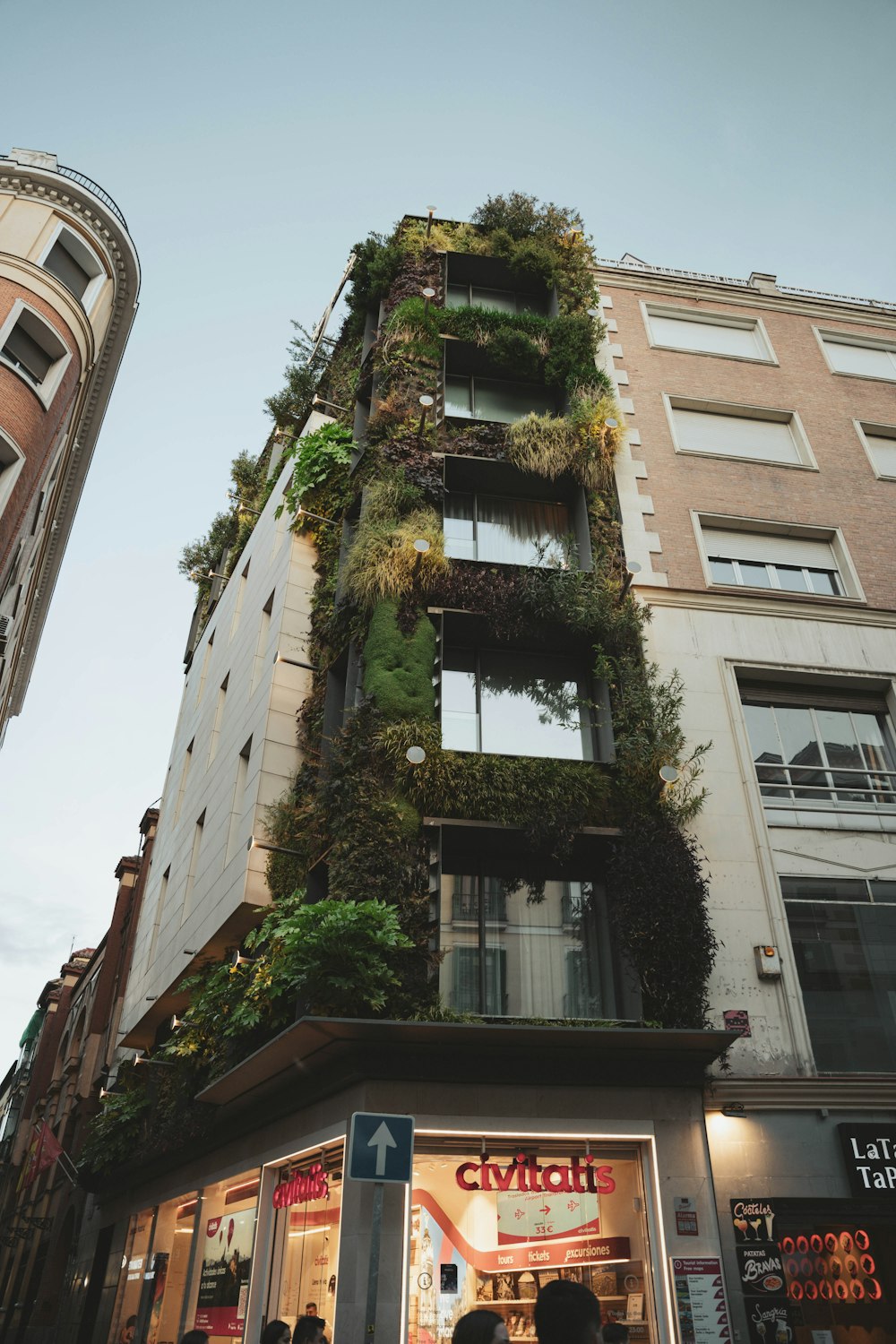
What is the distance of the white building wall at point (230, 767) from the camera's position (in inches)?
610

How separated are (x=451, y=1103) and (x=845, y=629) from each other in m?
10.4

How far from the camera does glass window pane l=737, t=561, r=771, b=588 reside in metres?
16.5

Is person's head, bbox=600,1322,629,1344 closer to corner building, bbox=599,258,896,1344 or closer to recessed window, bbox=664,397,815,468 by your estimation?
A: corner building, bbox=599,258,896,1344

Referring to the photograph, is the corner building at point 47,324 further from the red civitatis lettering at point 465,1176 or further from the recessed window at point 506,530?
the red civitatis lettering at point 465,1176

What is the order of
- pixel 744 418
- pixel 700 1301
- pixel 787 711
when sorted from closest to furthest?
pixel 700 1301
pixel 787 711
pixel 744 418

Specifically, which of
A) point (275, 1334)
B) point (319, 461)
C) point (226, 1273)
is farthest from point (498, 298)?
point (226, 1273)

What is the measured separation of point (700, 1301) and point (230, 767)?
11907mm

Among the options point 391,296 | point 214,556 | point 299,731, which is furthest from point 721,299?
point 214,556

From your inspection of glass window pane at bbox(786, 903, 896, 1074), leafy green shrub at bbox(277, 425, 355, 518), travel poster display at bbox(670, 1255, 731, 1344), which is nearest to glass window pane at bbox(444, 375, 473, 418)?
leafy green shrub at bbox(277, 425, 355, 518)

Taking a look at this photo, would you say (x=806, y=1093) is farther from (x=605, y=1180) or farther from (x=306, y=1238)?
(x=306, y=1238)

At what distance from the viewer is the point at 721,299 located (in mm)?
21156

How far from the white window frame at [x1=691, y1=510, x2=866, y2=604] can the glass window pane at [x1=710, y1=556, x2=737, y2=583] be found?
0.12 metres

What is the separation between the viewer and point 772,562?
1683 cm

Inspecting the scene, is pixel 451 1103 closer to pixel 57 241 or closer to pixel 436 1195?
pixel 436 1195
